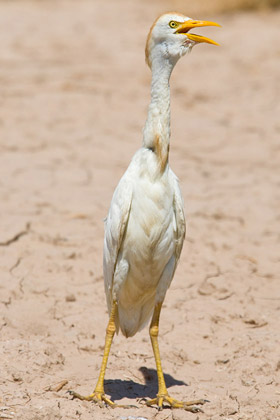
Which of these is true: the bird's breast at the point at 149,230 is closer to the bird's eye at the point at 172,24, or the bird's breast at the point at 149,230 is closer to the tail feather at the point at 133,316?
the tail feather at the point at 133,316

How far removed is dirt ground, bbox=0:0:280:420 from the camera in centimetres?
445

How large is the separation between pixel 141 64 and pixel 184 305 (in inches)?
233

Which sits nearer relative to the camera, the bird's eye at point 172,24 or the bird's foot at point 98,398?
the bird's eye at point 172,24

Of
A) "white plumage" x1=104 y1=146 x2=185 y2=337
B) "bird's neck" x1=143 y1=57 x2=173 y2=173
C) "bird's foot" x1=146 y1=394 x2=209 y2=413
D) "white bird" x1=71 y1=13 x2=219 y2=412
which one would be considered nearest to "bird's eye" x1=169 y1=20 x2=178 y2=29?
"white bird" x1=71 y1=13 x2=219 y2=412

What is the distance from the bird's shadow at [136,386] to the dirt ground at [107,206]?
1 cm

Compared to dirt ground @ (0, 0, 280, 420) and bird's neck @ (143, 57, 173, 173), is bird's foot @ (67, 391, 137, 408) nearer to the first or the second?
dirt ground @ (0, 0, 280, 420)

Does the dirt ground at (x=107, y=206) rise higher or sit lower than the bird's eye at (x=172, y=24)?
lower

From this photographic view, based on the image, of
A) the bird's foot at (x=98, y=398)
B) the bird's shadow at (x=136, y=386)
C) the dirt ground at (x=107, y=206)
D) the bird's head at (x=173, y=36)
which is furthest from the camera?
the dirt ground at (x=107, y=206)

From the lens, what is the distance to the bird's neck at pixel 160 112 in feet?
13.1

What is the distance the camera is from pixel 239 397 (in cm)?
422

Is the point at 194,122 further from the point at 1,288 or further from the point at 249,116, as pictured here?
the point at 1,288

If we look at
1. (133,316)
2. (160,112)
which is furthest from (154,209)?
(133,316)

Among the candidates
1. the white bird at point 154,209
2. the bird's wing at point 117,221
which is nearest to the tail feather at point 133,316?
the white bird at point 154,209

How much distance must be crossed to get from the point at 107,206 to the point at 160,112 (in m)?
2.77
